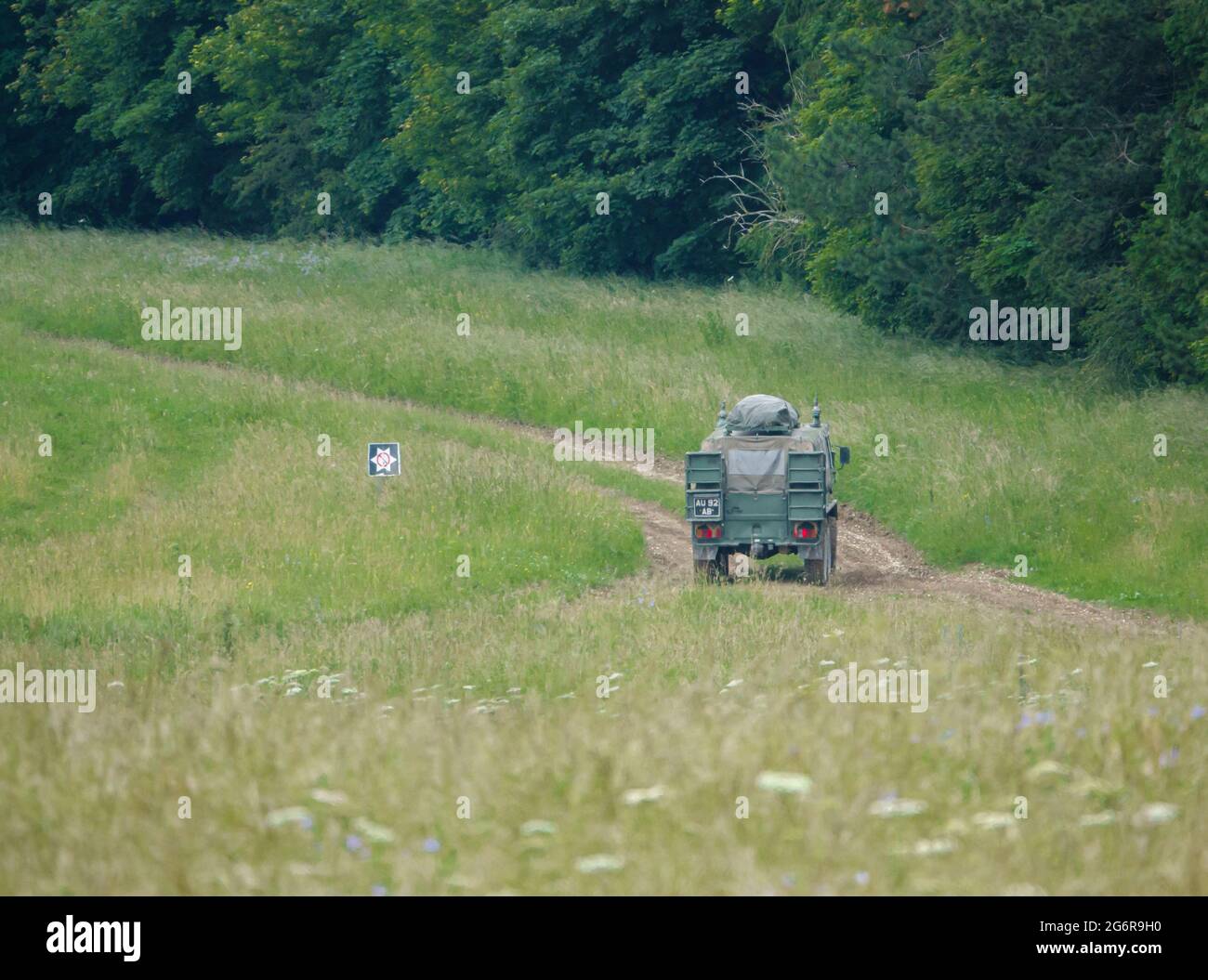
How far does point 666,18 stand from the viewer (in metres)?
44.3

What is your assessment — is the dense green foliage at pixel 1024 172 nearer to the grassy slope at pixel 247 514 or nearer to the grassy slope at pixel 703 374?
the grassy slope at pixel 703 374

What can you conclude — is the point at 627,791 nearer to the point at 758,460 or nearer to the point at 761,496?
the point at 761,496

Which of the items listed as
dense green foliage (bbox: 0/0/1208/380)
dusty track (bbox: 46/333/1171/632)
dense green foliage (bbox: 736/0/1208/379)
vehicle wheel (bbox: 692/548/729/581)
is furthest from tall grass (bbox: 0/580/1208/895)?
dense green foliage (bbox: 0/0/1208/380)

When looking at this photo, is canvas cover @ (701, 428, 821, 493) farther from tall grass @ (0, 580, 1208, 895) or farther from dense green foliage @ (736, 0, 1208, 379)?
dense green foliage @ (736, 0, 1208, 379)

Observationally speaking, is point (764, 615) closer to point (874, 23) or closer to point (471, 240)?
point (874, 23)

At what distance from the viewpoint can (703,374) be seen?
92.3 ft

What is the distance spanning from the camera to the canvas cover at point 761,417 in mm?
17797

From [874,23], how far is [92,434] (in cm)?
2022

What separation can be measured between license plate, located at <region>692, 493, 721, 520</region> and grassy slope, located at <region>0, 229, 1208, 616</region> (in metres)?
3.70

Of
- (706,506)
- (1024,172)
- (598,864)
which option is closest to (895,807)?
(598,864)

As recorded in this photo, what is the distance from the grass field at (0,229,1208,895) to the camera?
19.2 ft

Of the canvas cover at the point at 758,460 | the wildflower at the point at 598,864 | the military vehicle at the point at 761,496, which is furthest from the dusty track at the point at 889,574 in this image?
the wildflower at the point at 598,864

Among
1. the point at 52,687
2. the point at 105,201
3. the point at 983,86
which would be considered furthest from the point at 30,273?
the point at 105,201

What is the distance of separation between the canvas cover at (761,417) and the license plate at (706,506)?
3.40 feet
